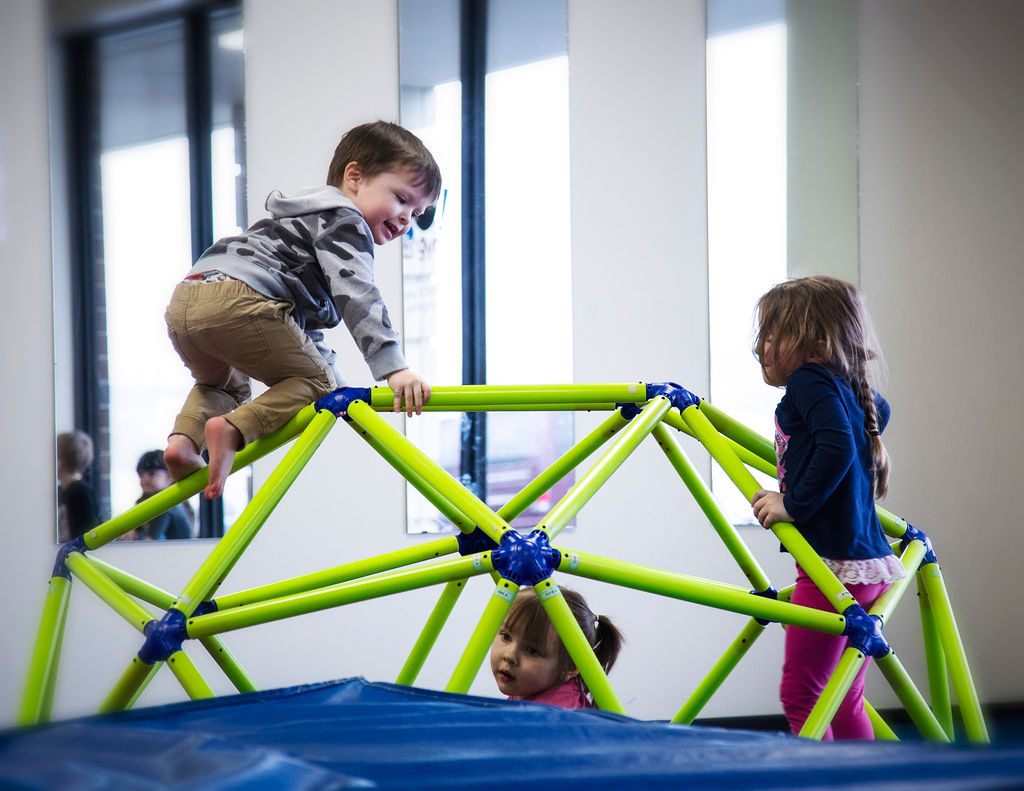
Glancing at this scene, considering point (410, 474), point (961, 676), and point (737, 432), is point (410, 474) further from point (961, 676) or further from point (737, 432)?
point (961, 676)

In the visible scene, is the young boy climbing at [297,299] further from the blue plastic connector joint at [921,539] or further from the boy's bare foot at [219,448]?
the blue plastic connector joint at [921,539]

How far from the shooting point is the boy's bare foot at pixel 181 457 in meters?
1.52

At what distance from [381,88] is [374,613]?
1.50 metres

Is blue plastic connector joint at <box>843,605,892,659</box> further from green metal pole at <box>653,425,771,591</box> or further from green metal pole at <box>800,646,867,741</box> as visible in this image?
green metal pole at <box>653,425,771,591</box>

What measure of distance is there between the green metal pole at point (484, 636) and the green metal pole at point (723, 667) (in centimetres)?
68

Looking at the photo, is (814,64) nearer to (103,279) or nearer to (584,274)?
(584,274)

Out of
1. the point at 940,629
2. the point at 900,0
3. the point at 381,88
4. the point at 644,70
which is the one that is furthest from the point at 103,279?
the point at 900,0

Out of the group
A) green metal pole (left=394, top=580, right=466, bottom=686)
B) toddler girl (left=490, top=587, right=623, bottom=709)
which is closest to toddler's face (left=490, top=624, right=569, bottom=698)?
toddler girl (left=490, top=587, right=623, bottom=709)

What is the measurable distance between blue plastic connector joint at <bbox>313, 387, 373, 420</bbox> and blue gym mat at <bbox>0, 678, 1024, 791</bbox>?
1.60 feet

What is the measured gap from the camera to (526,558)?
1.20 metres

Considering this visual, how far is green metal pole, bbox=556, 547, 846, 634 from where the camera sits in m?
Result: 1.27

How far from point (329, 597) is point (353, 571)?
0.20 m

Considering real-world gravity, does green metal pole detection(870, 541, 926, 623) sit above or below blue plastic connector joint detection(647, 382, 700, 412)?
below

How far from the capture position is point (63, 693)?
255cm
